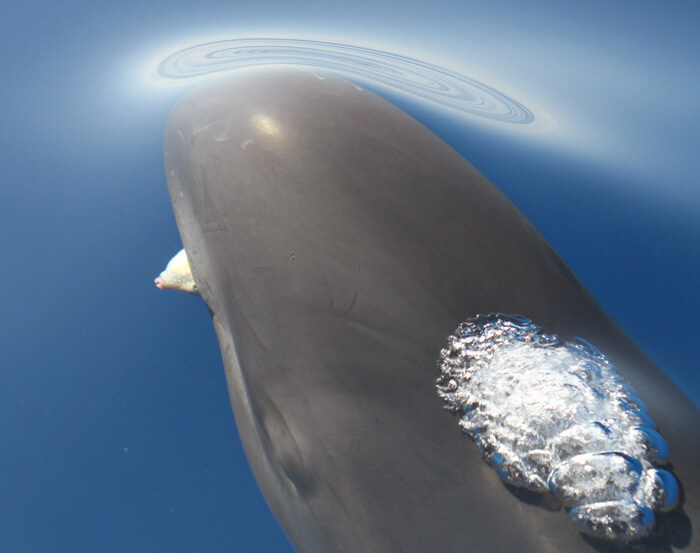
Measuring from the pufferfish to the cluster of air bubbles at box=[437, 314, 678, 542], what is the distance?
1316 mm

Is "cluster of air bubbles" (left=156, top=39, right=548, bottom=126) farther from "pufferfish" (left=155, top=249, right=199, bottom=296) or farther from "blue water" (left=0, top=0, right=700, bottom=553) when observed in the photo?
"pufferfish" (left=155, top=249, right=199, bottom=296)

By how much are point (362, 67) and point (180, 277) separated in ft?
7.45

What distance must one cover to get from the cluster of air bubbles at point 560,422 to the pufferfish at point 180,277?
1316 mm


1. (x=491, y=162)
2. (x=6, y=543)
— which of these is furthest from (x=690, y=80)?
(x=6, y=543)

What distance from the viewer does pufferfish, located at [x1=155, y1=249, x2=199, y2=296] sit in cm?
293

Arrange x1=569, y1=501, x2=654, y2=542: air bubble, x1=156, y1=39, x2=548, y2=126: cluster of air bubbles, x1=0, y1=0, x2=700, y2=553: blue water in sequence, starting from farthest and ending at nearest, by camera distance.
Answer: x1=156, y1=39, x2=548, y2=126: cluster of air bubbles → x1=0, y1=0, x2=700, y2=553: blue water → x1=569, y1=501, x2=654, y2=542: air bubble

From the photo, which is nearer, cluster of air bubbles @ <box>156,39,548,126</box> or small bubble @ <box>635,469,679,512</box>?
small bubble @ <box>635,469,679,512</box>

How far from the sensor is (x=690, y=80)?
13.7 feet

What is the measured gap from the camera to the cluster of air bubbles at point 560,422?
177 centimetres

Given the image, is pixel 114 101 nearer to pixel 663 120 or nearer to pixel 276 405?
pixel 276 405

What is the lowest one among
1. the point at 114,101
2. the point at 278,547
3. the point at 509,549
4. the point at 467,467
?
the point at 278,547

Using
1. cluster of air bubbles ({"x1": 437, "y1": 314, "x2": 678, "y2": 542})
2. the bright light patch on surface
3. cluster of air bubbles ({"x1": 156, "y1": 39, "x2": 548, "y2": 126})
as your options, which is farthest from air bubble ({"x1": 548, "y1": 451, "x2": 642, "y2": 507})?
cluster of air bubbles ({"x1": 156, "y1": 39, "x2": 548, "y2": 126})

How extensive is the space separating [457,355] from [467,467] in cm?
32

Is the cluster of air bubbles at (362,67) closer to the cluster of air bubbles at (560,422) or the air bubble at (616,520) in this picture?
the cluster of air bubbles at (560,422)
